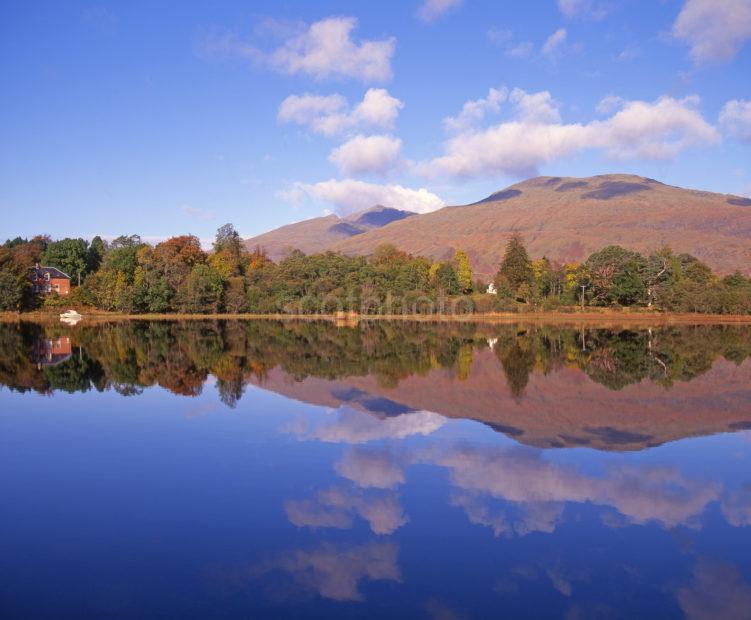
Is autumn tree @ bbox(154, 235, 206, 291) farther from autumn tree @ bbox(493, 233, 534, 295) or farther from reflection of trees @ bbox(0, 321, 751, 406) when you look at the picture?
autumn tree @ bbox(493, 233, 534, 295)

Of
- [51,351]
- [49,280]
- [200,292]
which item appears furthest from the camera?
[49,280]

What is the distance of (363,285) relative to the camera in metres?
79.4

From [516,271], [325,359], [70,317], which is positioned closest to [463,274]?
[516,271]

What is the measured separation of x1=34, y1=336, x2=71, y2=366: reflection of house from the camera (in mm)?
26755

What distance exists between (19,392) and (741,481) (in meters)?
18.6

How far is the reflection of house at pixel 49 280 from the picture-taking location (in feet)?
263

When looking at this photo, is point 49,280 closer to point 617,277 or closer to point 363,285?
point 363,285

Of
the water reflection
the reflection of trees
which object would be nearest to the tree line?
the reflection of trees

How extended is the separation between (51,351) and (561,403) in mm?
25293

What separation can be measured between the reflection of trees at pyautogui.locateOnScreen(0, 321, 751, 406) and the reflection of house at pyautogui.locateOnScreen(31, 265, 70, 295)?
43.9m

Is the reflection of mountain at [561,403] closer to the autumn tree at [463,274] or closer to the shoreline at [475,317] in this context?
the shoreline at [475,317]

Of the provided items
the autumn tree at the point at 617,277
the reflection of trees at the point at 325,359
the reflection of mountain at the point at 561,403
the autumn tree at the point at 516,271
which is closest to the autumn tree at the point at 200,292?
the reflection of trees at the point at 325,359

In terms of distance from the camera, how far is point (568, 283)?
83.2m

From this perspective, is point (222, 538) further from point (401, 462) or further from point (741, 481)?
point (741, 481)
